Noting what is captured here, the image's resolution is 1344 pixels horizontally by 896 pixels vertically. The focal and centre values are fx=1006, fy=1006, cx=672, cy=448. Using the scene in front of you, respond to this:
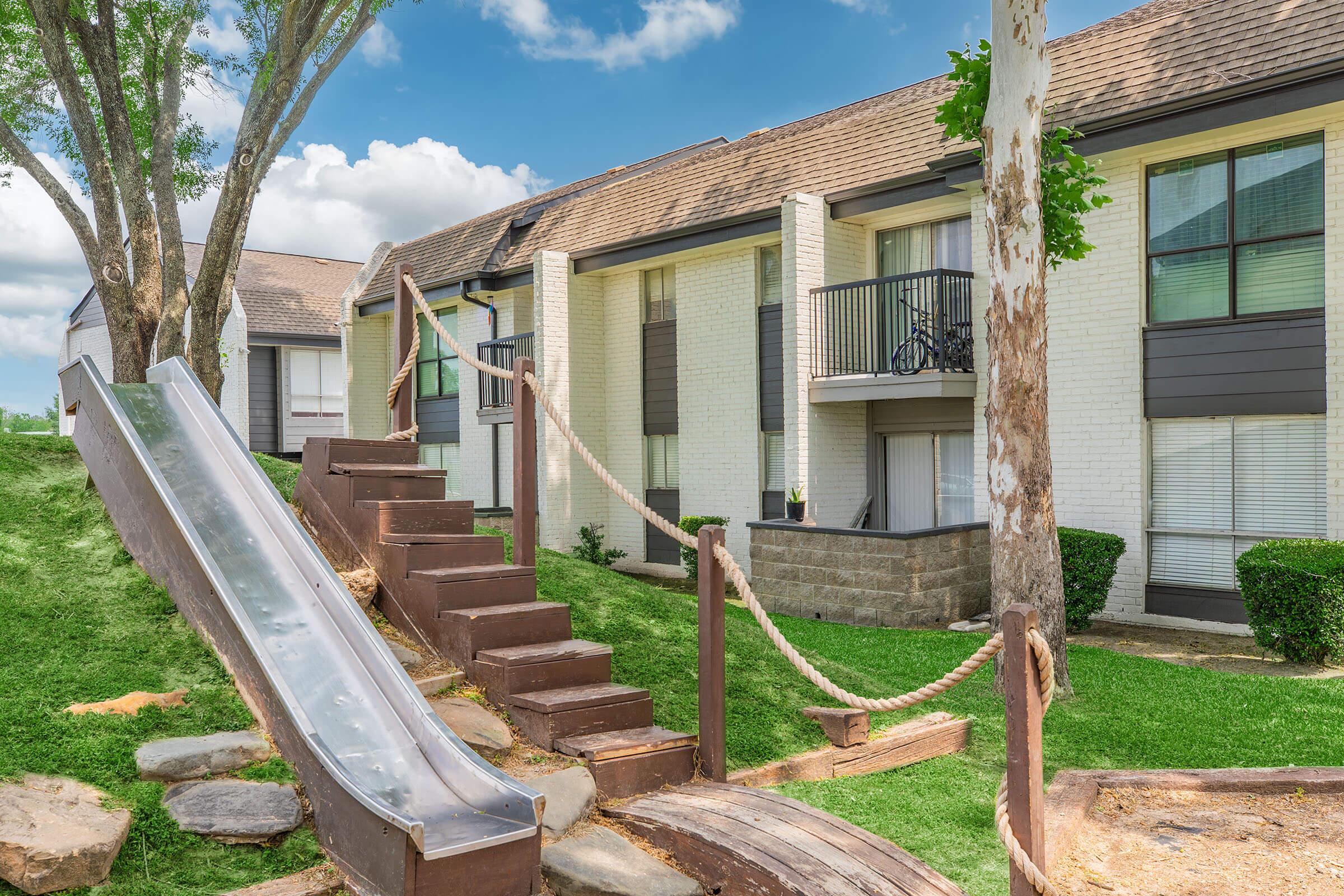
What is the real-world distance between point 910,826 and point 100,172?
35.4 feet

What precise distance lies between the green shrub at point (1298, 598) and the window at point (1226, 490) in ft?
4.00

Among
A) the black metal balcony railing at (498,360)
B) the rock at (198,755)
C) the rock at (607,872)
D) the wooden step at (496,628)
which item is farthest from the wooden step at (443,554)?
the black metal balcony railing at (498,360)

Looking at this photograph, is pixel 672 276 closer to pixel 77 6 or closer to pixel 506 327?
pixel 506 327

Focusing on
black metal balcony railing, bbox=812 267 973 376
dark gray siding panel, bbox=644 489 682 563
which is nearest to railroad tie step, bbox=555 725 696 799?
black metal balcony railing, bbox=812 267 973 376

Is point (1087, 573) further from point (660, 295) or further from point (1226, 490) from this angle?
point (660, 295)

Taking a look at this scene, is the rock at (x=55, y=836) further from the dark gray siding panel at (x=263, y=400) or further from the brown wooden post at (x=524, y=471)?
the dark gray siding panel at (x=263, y=400)

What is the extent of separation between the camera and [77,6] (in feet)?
35.0

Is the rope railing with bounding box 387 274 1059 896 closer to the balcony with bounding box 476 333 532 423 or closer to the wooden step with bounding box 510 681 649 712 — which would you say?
the wooden step with bounding box 510 681 649 712

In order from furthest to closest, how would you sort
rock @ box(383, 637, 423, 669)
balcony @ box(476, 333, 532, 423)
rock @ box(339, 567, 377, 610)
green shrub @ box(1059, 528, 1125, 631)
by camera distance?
balcony @ box(476, 333, 532, 423), green shrub @ box(1059, 528, 1125, 631), rock @ box(339, 567, 377, 610), rock @ box(383, 637, 423, 669)

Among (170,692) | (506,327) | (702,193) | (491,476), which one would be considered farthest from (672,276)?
(170,692)

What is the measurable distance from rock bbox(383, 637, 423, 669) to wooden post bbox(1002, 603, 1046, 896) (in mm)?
3207

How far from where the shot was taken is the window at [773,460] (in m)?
16.8

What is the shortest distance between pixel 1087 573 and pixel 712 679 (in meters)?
8.13

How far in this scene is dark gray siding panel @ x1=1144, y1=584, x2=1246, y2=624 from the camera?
38.2ft
